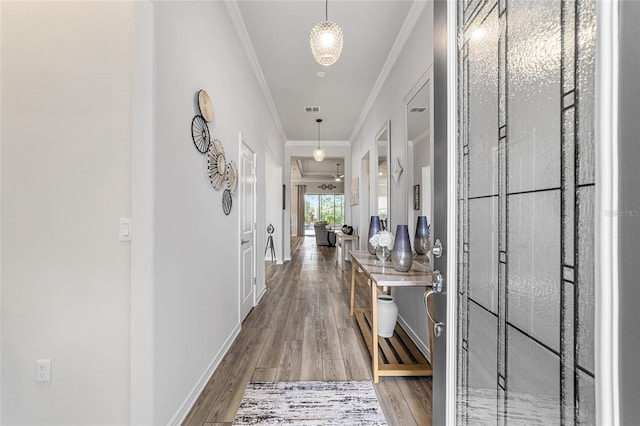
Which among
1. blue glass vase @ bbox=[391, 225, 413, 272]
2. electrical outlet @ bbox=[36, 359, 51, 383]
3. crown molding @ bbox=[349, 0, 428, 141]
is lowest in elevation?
electrical outlet @ bbox=[36, 359, 51, 383]

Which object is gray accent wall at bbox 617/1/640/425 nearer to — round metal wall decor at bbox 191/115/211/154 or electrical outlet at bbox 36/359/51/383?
round metal wall decor at bbox 191/115/211/154

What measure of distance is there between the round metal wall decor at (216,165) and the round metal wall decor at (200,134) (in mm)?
81

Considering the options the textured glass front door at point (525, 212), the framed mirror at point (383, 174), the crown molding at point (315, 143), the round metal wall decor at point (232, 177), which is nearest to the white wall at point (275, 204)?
the crown molding at point (315, 143)

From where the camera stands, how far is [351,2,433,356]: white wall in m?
2.26

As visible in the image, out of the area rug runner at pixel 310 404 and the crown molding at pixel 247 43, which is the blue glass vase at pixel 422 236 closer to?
the area rug runner at pixel 310 404

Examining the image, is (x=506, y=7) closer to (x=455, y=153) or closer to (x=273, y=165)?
(x=455, y=153)

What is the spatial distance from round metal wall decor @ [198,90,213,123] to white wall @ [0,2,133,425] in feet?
1.63

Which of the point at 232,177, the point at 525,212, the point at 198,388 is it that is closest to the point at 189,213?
the point at 232,177

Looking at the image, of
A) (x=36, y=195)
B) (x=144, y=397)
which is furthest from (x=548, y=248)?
(x=36, y=195)

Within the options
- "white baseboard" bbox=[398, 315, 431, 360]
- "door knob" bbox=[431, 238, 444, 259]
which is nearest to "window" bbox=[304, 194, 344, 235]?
"white baseboard" bbox=[398, 315, 431, 360]

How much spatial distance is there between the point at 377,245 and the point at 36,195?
2.28 metres

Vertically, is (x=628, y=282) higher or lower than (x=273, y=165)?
lower

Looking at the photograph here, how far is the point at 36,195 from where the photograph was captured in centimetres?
134

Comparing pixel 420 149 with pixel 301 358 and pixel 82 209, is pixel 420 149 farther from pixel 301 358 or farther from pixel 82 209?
pixel 82 209
